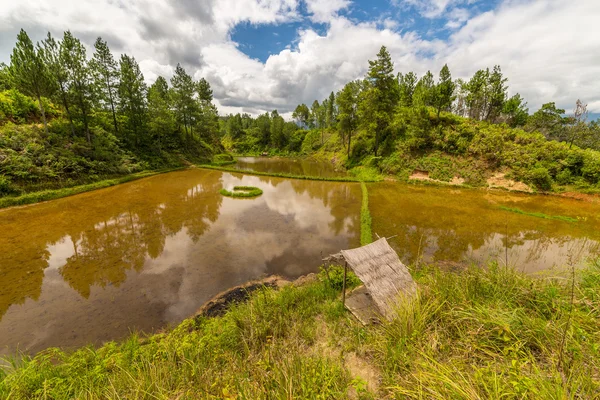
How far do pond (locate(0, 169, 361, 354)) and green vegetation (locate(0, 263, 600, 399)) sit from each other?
178 cm

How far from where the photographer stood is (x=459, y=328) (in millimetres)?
4059

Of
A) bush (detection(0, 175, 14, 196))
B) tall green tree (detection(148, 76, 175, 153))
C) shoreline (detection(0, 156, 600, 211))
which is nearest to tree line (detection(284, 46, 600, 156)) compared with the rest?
shoreline (detection(0, 156, 600, 211))

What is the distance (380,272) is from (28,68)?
1369 inches

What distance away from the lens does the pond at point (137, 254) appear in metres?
7.61

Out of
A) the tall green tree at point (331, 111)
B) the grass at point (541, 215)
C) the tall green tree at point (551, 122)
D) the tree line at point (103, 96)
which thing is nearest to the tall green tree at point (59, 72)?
the tree line at point (103, 96)

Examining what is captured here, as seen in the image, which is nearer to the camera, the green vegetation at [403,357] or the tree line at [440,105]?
the green vegetation at [403,357]

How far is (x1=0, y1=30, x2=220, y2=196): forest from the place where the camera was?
66.3ft

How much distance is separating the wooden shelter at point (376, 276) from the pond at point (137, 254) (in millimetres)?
3894

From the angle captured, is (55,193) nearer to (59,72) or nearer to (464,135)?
(59,72)

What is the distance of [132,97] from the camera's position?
3375 cm

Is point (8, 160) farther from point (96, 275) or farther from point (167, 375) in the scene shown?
point (167, 375)

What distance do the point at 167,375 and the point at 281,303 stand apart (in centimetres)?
343

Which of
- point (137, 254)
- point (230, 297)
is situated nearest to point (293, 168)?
point (137, 254)

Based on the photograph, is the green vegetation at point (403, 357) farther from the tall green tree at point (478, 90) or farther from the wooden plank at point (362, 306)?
the tall green tree at point (478, 90)
